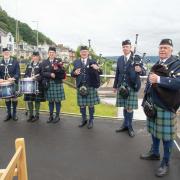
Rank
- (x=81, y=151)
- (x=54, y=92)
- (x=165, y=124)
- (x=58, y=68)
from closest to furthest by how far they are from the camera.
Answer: (x=165, y=124)
(x=81, y=151)
(x=58, y=68)
(x=54, y=92)

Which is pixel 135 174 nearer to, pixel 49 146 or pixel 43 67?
pixel 49 146

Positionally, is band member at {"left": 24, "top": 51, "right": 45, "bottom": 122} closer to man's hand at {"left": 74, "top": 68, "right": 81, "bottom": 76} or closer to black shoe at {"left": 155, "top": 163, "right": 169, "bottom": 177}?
man's hand at {"left": 74, "top": 68, "right": 81, "bottom": 76}

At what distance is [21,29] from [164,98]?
266 feet

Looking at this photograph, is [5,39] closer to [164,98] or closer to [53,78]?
[53,78]

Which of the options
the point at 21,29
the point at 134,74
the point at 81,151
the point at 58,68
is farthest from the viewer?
the point at 21,29

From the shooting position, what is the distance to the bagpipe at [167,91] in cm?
370

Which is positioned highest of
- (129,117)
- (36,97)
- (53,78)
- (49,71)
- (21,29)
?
(21,29)

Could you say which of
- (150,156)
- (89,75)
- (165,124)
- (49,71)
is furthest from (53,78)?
(165,124)

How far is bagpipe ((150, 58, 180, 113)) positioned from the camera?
3.70 meters

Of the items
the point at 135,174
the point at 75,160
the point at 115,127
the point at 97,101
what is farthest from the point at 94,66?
the point at 135,174

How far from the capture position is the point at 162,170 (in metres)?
3.83

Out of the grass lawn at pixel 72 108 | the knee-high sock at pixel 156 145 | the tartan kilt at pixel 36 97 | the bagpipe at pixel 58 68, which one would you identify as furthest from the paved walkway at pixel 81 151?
the grass lawn at pixel 72 108

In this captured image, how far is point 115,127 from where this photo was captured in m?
5.89

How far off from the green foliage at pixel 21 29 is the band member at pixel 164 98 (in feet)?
216
